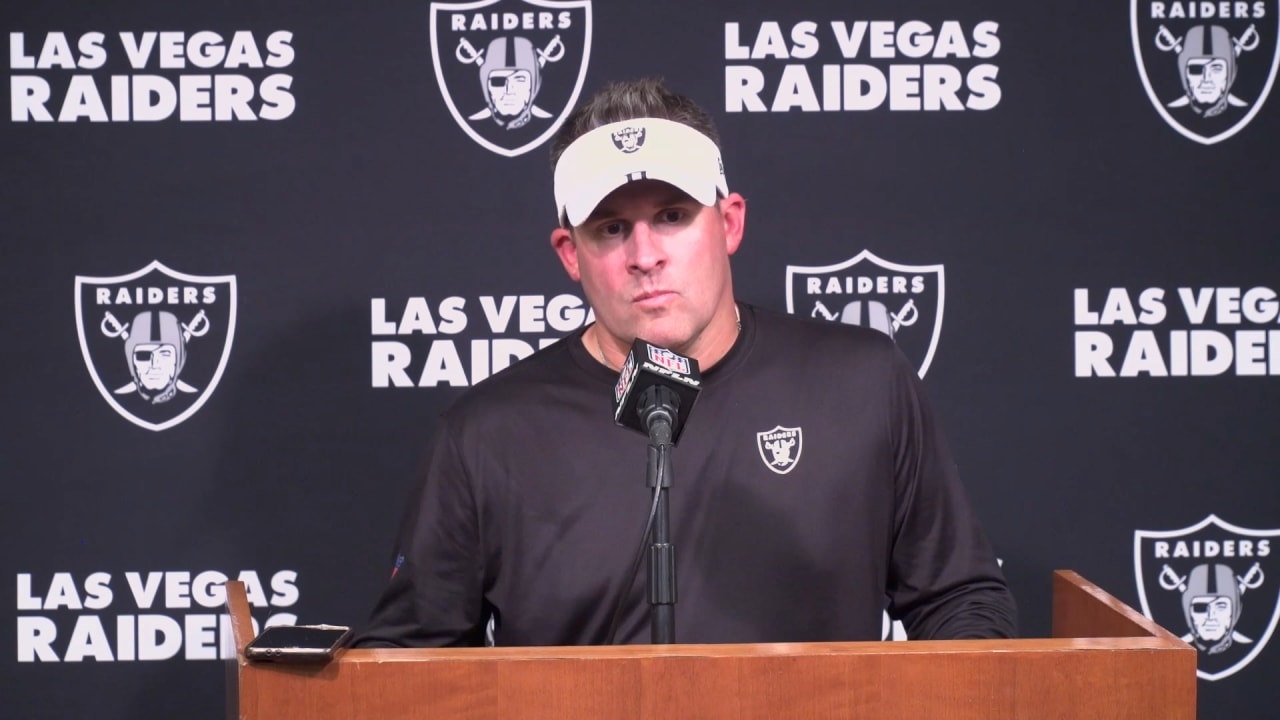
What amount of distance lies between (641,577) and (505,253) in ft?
2.45

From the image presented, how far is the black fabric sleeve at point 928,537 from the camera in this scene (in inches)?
66.0

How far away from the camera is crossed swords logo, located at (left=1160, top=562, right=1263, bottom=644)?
2258mm

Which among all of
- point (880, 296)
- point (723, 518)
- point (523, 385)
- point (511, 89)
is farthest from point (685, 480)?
point (511, 89)

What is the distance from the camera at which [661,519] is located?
115 cm

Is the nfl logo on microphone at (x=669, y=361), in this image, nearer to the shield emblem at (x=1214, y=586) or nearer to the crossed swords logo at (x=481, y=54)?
the crossed swords logo at (x=481, y=54)

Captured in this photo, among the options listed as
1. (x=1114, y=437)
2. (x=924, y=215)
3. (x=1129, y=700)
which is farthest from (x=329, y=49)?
(x=1129, y=700)

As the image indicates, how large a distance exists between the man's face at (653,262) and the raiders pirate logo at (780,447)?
16 cm

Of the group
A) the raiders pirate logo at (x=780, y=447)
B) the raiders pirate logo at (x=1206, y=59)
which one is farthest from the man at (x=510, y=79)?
the raiders pirate logo at (x=1206, y=59)

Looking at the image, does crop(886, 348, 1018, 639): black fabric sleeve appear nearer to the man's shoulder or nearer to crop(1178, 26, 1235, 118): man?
the man's shoulder

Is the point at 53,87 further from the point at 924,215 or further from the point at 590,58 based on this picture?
the point at 924,215

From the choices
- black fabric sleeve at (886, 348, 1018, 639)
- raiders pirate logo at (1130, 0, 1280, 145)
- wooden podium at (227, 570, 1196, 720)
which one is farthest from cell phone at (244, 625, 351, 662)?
raiders pirate logo at (1130, 0, 1280, 145)

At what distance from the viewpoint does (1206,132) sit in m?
2.25

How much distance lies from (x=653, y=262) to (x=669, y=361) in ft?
1.57

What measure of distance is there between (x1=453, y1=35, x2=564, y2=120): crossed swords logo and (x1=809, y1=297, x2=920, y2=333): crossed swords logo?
0.62 metres
